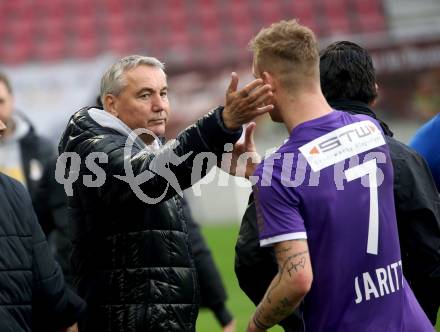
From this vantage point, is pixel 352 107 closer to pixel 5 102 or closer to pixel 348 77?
pixel 348 77

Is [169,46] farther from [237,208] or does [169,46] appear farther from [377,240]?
[377,240]

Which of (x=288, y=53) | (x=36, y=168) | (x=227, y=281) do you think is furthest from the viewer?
(x=227, y=281)

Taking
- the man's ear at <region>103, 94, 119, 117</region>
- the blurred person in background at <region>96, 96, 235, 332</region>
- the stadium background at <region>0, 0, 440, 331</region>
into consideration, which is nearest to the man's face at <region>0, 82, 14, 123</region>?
the blurred person in background at <region>96, 96, 235, 332</region>

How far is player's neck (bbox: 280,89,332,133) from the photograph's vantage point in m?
2.94

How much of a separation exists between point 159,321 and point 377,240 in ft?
3.07

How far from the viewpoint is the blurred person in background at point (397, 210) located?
326cm

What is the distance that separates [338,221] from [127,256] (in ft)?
3.01

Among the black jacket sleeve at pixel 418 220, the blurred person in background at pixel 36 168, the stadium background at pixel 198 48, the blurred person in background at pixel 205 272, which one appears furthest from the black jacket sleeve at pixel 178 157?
the stadium background at pixel 198 48

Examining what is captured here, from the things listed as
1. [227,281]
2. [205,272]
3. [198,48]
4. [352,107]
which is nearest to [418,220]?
[352,107]

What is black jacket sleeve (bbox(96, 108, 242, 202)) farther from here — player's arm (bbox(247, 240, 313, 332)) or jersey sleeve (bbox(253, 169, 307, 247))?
player's arm (bbox(247, 240, 313, 332))

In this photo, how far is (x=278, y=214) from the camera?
9.24 ft

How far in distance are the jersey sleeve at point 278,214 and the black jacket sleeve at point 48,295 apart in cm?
82

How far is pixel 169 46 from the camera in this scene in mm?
17641

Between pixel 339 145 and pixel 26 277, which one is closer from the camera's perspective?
pixel 339 145
